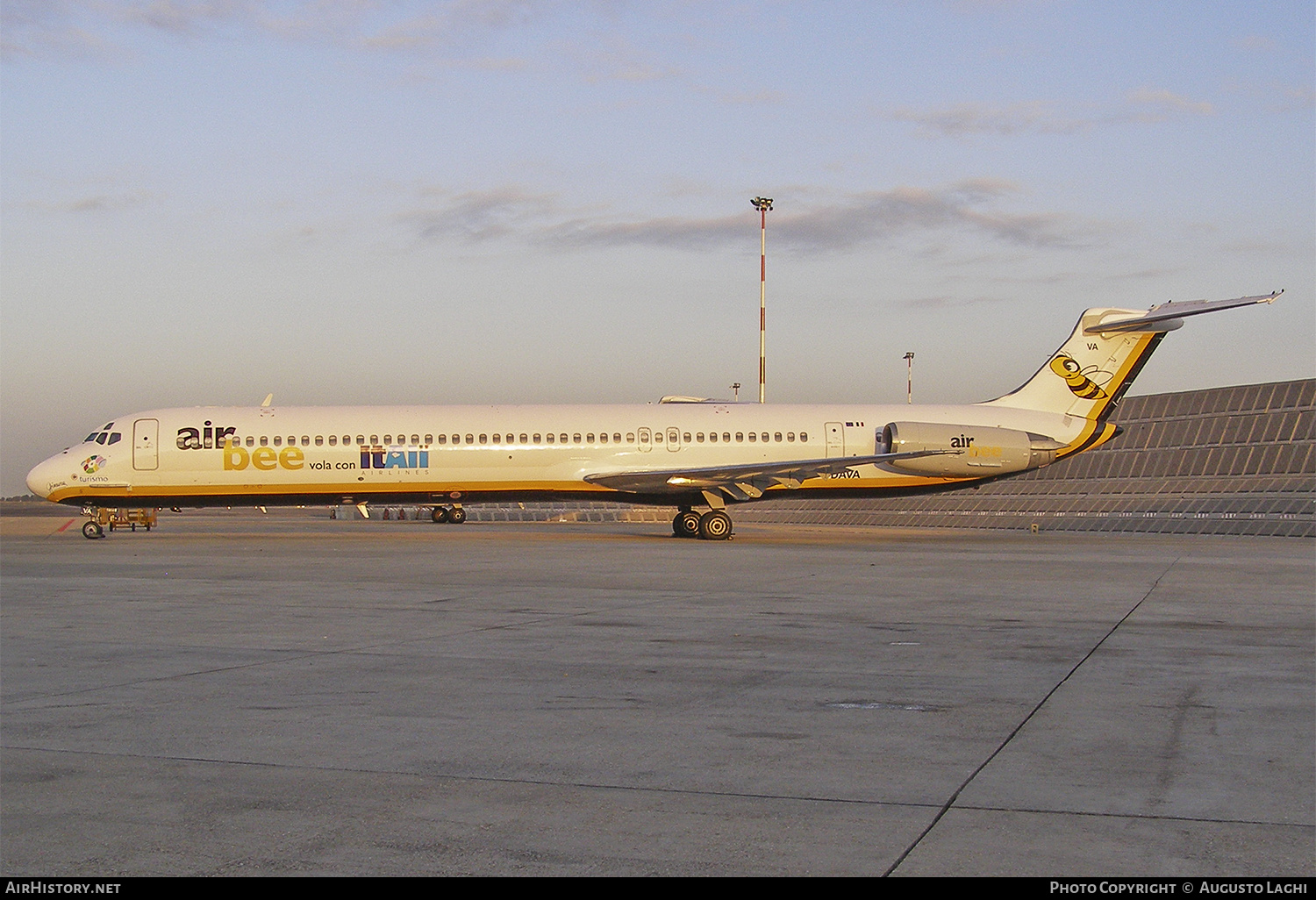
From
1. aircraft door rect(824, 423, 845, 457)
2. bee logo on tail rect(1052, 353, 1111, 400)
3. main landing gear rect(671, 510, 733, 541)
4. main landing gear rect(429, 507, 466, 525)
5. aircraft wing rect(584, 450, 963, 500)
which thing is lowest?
main landing gear rect(429, 507, 466, 525)

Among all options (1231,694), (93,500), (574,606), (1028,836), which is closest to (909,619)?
(574,606)

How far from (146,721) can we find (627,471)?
931 inches

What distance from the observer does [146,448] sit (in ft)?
98.0

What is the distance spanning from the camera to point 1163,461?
141 ft

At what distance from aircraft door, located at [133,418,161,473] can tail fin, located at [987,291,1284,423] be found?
2186 centimetres

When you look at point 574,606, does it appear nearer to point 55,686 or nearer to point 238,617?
point 238,617

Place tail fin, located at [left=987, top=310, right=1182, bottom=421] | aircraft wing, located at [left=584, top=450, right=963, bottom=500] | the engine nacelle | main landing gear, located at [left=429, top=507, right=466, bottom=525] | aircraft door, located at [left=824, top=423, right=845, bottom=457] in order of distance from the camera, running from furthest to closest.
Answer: main landing gear, located at [left=429, top=507, right=466, bottom=525]
tail fin, located at [left=987, top=310, right=1182, bottom=421]
aircraft door, located at [left=824, top=423, right=845, bottom=457]
the engine nacelle
aircraft wing, located at [left=584, top=450, right=963, bottom=500]

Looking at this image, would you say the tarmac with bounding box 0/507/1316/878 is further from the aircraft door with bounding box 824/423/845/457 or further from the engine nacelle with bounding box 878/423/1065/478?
the aircraft door with bounding box 824/423/845/457

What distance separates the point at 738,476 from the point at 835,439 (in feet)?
12.0

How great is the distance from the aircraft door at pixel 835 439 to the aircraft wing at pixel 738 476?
0.80m

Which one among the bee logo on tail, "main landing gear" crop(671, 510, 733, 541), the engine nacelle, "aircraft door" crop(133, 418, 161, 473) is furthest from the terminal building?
"aircraft door" crop(133, 418, 161, 473)

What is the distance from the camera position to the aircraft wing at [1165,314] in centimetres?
2953

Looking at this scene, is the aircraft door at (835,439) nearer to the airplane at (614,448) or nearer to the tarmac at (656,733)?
the airplane at (614,448)

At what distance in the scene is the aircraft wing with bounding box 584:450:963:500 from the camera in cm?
2939
